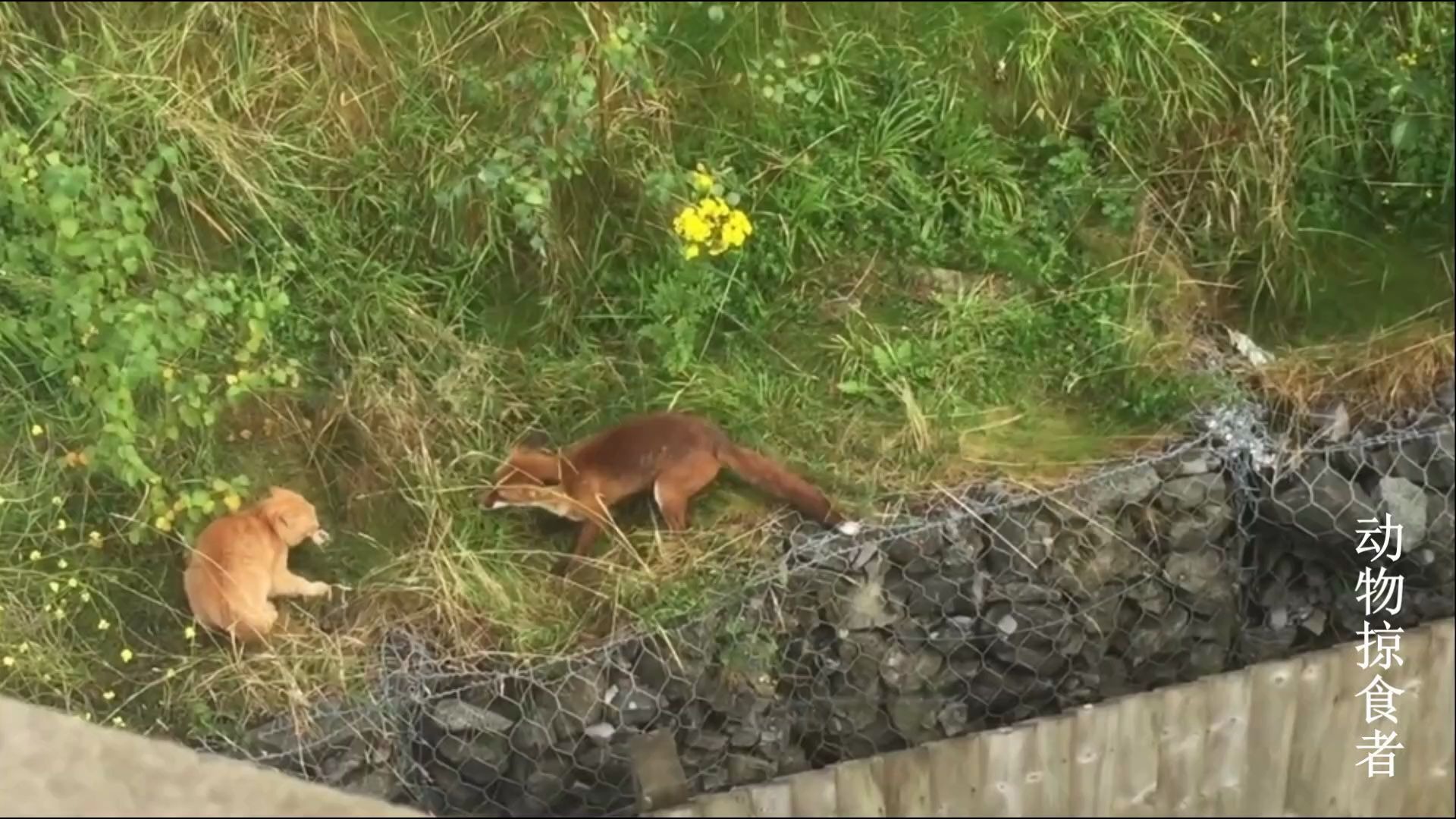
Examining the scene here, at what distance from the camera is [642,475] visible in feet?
7.17

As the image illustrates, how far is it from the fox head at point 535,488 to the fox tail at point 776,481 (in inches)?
11.0

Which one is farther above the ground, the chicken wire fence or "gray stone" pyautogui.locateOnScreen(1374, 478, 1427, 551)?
"gray stone" pyautogui.locateOnScreen(1374, 478, 1427, 551)

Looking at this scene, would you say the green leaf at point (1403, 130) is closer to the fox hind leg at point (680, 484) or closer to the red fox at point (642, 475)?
the red fox at point (642, 475)

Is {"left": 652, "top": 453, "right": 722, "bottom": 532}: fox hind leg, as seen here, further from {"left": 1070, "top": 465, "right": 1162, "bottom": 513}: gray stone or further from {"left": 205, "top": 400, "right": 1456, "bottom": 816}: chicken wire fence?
{"left": 1070, "top": 465, "right": 1162, "bottom": 513}: gray stone

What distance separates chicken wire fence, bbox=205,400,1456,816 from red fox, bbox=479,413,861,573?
0.10 m

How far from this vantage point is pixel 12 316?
2162mm

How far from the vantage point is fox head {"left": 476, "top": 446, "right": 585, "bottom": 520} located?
2205mm

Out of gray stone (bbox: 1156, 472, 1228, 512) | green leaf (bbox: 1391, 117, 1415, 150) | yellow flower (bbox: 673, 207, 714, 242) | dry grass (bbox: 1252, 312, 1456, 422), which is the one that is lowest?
gray stone (bbox: 1156, 472, 1228, 512)

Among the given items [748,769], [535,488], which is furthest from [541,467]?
[748,769]

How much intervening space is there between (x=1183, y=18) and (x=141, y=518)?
210 cm

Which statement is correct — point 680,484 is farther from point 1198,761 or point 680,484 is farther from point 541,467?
point 1198,761

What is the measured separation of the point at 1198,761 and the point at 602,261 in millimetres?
1341

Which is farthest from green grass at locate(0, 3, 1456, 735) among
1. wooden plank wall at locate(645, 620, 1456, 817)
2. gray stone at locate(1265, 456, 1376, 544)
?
wooden plank wall at locate(645, 620, 1456, 817)

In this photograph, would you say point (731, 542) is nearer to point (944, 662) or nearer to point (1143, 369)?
point (944, 662)
